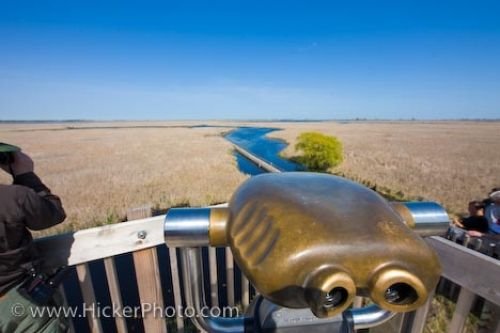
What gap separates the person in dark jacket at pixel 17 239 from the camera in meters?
1.24

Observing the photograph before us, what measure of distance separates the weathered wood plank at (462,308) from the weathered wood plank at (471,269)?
0.16ft

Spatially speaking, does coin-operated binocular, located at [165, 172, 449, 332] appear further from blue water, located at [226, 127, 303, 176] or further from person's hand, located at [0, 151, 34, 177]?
blue water, located at [226, 127, 303, 176]

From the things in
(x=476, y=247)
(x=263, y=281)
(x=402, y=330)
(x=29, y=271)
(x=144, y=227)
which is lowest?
(x=476, y=247)

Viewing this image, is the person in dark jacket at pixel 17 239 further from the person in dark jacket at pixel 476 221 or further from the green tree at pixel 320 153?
the green tree at pixel 320 153

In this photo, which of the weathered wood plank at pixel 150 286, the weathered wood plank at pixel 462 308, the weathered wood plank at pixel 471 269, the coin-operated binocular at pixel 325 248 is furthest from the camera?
the weathered wood plank at pixel 150 286

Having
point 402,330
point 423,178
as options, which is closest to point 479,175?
point 423,178

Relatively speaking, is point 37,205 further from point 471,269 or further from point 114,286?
point 471,269

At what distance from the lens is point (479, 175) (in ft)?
60.2

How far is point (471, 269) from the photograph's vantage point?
3.89ft

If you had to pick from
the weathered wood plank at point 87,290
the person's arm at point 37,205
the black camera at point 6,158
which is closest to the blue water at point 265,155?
the weathered wood plank at point 87,290

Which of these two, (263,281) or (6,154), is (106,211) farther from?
(263,281)

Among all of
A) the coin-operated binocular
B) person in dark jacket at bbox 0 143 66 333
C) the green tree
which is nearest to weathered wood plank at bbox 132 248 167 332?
person in dark jacket at bbox 0 143 66 333

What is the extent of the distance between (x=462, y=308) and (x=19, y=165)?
2.29m

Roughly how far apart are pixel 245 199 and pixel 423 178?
19738 mm
